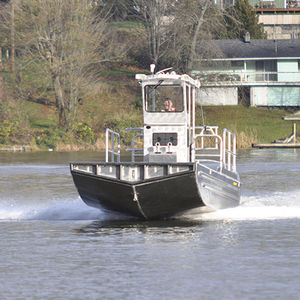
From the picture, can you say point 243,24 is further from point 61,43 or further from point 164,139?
point 164,139

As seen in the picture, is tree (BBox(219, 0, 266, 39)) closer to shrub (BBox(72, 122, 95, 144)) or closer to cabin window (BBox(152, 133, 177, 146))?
shrub (BBox(72, 122, 95, 144))

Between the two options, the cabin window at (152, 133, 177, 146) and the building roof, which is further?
the building roof

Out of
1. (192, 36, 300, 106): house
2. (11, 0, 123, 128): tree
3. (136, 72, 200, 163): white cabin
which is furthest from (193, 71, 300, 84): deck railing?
(136, 72, 200, 163): white cabin

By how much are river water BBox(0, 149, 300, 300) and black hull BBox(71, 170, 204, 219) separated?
14.8 inches

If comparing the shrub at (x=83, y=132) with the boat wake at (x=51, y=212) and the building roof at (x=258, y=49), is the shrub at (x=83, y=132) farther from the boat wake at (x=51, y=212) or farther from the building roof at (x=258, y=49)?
the boat wake at (x=51, y=212)

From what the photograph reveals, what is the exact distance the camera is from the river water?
11.9 metres

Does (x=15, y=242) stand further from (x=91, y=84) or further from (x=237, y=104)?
(x=237, y=104)

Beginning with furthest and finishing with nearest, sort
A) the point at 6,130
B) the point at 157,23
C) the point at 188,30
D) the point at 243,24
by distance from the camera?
the point at 243,24 < the point at 188,30 < the point at 157,23 < the point at 6,130

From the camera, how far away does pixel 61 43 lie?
6150 centimetres

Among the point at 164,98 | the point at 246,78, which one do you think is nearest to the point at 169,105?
the point at 164,98

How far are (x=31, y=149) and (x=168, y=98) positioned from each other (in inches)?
1490

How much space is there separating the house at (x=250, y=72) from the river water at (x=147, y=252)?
46.5 m

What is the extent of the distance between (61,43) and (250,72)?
885 inches

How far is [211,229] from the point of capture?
17.8 m
